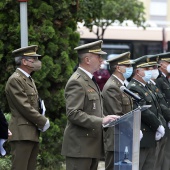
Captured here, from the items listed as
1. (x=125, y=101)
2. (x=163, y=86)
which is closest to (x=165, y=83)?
(x=163, y=86)

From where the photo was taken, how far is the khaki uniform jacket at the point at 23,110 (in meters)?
7.56

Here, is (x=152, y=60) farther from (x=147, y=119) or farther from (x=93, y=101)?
(x=93, y=101)

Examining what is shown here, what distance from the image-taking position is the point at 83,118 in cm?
690

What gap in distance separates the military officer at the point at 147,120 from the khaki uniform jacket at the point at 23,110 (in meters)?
1.59

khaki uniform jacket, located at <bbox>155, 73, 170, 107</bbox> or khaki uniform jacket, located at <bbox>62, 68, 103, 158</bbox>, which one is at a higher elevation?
khaki uniform jacket, located at <bbox>62, 68, 103, 158</bbox>

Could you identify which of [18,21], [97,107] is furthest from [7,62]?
[97,107]

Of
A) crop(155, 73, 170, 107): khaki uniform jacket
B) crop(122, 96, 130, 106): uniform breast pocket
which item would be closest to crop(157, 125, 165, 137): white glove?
crop(122, 96, 130, 106): uniform breast pocket

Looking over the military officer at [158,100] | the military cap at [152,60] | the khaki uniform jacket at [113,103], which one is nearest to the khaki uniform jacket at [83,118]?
the khaki uniform jacket at [113,103]

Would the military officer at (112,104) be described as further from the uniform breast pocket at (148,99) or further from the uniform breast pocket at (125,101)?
the uniform breast pocket at (148,99)

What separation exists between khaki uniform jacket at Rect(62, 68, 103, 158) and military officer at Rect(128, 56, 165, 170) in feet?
5.24

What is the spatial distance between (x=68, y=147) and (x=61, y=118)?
3.19 m

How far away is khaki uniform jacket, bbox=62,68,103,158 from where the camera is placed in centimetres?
693

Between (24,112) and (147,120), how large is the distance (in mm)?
1932

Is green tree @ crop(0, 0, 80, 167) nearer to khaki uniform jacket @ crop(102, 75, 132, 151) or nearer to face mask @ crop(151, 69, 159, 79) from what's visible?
face mask @ crop(151, 69, 159, 79)
